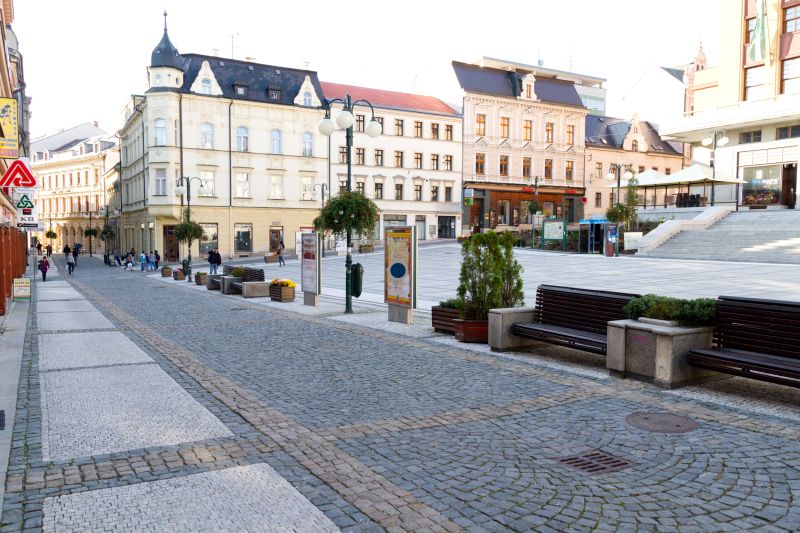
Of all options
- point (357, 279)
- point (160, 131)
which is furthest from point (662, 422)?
point (160, 131)

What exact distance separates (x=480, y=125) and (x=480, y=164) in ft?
12.6

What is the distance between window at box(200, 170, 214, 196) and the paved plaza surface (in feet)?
134

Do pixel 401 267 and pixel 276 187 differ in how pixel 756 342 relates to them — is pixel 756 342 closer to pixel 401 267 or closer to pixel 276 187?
pixel 401 267

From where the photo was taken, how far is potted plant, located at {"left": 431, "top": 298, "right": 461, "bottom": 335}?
1185 cm

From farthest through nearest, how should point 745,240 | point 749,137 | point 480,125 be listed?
1. point 480,125
2. point 749,137
3. point 745,240

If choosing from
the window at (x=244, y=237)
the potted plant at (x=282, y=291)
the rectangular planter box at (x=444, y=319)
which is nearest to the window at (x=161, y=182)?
the window at (x=244, y=237)

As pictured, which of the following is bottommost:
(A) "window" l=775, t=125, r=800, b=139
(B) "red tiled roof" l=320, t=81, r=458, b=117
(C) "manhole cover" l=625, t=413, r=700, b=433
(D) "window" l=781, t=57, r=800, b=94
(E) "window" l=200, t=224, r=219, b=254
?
(C) "manhole cover" l=625, t=413, r=700, b=433

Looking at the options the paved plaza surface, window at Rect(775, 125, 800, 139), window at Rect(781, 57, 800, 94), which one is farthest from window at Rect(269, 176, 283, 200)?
the paved plaza surface

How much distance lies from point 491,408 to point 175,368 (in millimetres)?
4828

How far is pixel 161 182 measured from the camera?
49219mm

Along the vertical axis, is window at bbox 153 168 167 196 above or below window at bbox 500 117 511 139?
below

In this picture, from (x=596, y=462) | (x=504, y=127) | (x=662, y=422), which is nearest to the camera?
(x=596, y=462)

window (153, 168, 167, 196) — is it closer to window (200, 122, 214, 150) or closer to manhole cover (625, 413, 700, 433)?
window (200, 122, 214, 150)

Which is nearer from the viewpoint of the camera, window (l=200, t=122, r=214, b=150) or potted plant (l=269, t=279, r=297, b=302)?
potted plant (l=269, t=279, r=297, b=302)
